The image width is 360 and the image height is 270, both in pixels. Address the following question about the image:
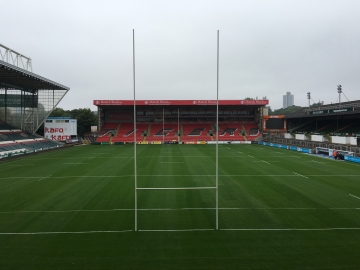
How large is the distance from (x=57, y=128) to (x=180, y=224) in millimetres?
44830

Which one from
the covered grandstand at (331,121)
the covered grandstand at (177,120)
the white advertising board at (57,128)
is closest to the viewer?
the covered grandstand at (331,121)

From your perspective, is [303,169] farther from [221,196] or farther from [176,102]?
[176,102]

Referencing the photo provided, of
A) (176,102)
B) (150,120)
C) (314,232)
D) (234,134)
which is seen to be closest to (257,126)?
(234,134)

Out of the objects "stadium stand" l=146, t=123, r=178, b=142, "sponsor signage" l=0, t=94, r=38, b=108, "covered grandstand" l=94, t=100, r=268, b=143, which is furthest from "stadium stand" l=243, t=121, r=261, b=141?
"sponsor signage" l=0, t=94, r=38, b=108

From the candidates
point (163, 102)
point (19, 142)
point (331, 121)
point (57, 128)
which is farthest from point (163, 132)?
point (331, 121)

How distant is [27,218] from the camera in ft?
34.7

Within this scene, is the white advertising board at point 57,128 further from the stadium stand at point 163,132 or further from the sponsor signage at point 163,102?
the stadium stand at point 163,132

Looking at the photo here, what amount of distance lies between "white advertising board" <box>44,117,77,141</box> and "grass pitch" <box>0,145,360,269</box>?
31.2 meters

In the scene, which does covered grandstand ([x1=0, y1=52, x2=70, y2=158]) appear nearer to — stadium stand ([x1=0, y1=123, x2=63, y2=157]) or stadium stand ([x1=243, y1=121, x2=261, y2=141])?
stadium stand ([x1=0, y1=123, x2=63, y2=157])

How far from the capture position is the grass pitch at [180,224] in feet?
23.9

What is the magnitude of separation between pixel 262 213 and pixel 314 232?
235cm

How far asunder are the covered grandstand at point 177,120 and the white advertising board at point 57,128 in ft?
24.7

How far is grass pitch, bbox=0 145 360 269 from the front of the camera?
7277 mm

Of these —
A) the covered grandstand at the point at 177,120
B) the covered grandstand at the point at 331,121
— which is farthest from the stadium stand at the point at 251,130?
the covered grandstand at the point at 331,121
